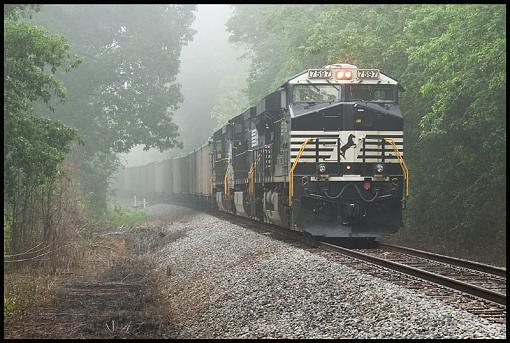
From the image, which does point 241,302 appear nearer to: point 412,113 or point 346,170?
point 346,170

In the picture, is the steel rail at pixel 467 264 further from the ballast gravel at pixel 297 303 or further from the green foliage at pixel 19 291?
the green foliage at pixel 19 291

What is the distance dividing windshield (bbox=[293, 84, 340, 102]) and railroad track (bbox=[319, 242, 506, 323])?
3.18 m

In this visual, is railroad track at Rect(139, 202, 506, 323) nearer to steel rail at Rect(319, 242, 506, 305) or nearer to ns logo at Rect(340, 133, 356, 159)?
steel rail at Rect(319, 242, 506, 305)

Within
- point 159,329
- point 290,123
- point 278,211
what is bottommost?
point 159,329

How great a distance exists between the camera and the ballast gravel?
754cm

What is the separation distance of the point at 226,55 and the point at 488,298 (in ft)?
303

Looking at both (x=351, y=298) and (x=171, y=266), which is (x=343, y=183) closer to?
(x=171, y=266)

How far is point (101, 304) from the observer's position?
1172 cm

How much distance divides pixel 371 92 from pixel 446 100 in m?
1.62

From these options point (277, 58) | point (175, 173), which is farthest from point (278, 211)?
point (175, 173)

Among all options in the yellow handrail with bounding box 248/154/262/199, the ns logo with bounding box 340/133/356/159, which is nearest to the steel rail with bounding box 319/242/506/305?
the ns logo with bounding box 340/133/356/159

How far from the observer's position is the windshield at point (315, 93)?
15.8 meters

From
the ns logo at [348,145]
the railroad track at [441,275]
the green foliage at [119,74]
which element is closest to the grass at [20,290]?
the railroad track at [441,275]

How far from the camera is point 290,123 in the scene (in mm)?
15344
